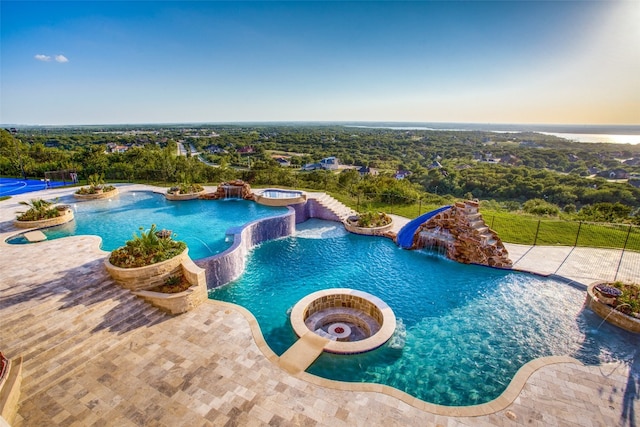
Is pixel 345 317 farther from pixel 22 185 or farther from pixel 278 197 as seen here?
pixel 22 185

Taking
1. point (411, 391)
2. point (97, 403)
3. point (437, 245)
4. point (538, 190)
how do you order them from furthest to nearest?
1. point (538, 190)
2. point (437, 245)
3. point (411, 391)
4. point (97, 403)

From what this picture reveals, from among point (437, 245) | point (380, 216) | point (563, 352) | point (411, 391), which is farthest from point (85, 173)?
point (563, 352)

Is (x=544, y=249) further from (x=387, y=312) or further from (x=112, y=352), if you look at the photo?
(x=112, y=352)

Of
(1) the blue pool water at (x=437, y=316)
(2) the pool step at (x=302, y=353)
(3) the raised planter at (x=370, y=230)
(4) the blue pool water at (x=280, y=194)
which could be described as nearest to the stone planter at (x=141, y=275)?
(1) the blue pool water at (x=437, y=316)

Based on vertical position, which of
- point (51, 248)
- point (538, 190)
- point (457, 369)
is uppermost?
point (51, 248)

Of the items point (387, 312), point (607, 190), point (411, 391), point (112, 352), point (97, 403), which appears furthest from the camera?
point (607, 190)

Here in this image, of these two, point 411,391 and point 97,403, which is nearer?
point 97,403
